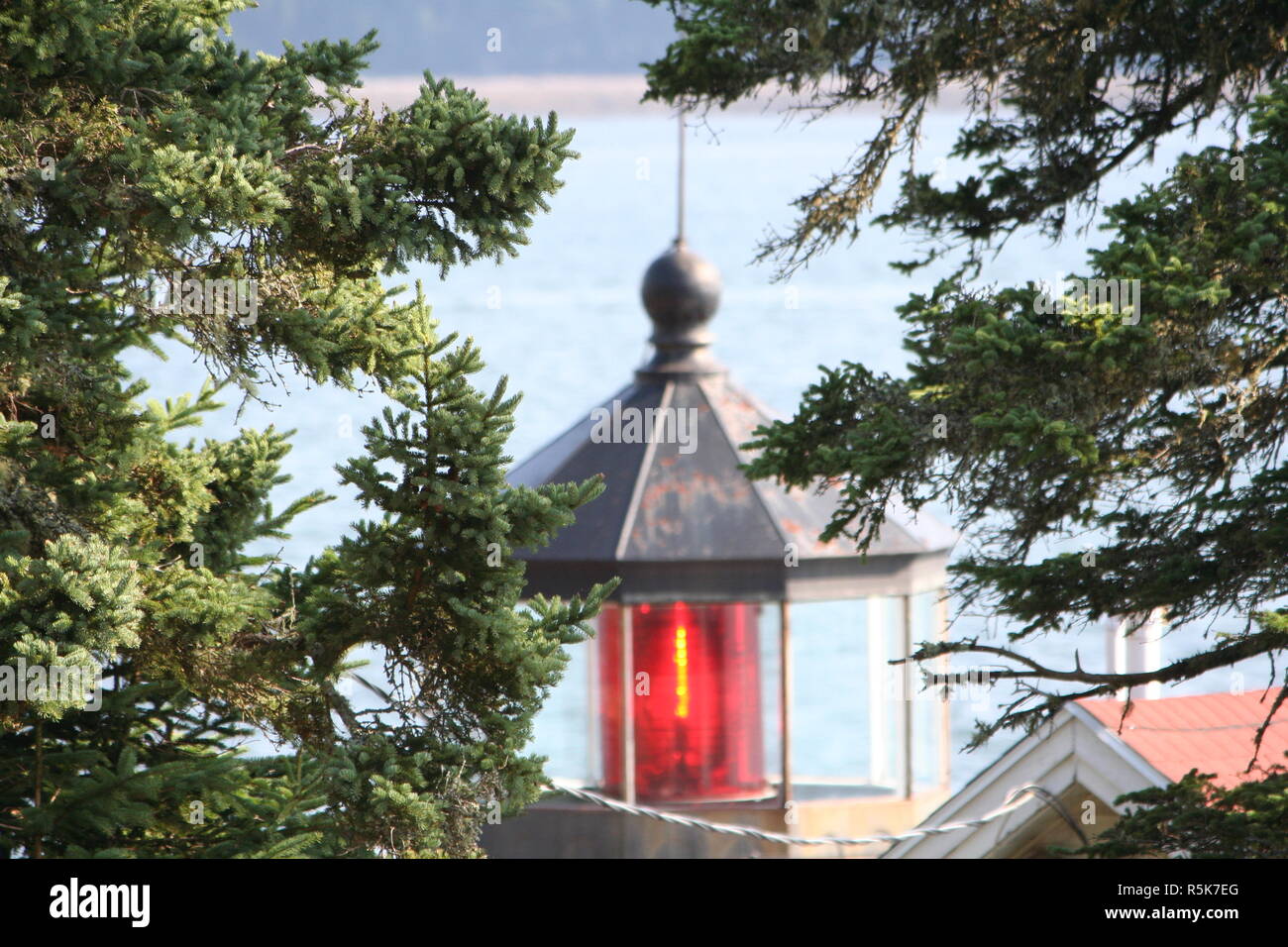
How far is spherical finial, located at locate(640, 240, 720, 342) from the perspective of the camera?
905cm

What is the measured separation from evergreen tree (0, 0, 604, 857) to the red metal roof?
2.71 meters

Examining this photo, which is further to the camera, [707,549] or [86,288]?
[707,549]

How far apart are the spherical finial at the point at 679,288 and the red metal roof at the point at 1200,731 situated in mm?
3173

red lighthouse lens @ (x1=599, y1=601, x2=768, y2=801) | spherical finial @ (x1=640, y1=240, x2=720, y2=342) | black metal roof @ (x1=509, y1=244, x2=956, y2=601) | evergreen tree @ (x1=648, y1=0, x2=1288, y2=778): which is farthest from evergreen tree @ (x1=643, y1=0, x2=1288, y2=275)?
red lighthouse lens @ (x1=599, y1=601, x2=768, y2=801)

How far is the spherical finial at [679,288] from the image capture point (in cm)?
905

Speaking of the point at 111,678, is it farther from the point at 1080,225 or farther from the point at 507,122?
the point at 1080,225

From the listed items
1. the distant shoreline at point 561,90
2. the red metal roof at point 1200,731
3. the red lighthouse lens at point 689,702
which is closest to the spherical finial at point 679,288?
the red lighthouse lens at point 689,702

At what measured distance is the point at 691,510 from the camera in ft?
28.7

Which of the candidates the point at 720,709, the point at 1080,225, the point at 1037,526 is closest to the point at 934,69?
the point at 1080,225

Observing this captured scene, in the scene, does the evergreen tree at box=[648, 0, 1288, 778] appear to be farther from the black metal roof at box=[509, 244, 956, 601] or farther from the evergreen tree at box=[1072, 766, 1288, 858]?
the black metal roof at box=[509, 244, 956, 601]

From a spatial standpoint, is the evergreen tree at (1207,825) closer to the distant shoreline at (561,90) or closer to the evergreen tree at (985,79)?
the evergreen tree at (985,79)

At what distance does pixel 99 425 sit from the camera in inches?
236

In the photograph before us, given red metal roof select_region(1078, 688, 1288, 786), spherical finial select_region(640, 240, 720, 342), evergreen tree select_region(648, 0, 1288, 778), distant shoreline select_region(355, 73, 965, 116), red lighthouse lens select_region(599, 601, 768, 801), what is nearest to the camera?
evergreen tree select_region(648, 0, 1288, 778)

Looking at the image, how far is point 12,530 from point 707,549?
4.11 meters
